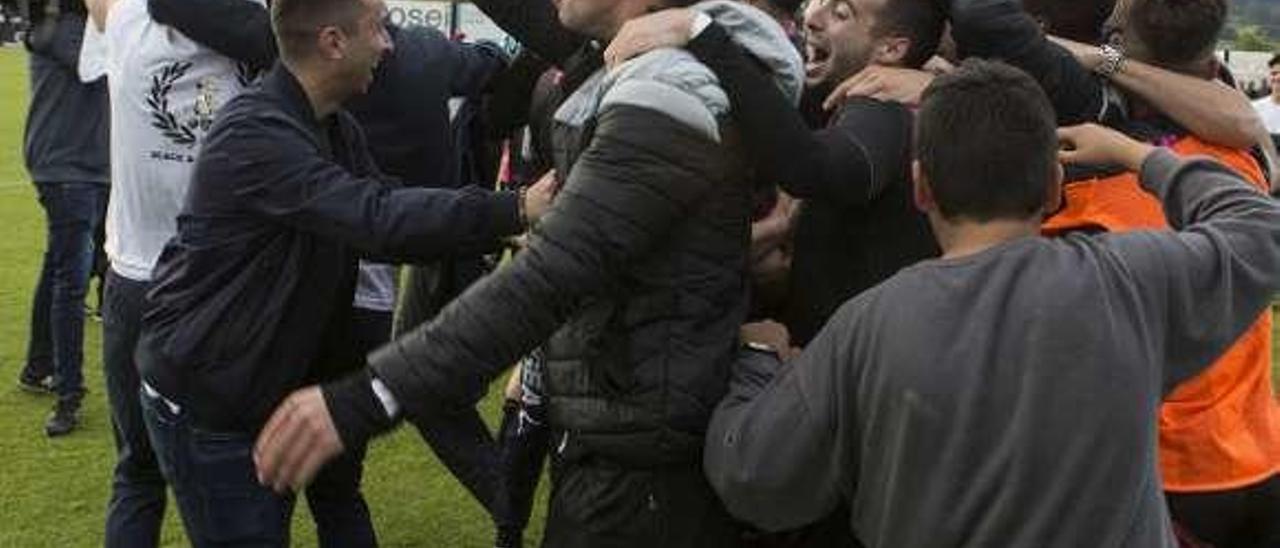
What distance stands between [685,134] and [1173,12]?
4.29 ft

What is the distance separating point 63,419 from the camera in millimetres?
5992

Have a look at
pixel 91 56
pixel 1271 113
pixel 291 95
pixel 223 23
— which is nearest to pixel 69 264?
pixel 91 56

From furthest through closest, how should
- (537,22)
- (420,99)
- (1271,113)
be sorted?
(1271,113), (420,99), (537,22)

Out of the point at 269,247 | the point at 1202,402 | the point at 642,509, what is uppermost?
the point at 269,247

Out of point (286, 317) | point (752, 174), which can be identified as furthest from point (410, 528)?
point (752, 174)

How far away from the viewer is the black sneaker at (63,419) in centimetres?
596

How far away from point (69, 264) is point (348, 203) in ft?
12.2

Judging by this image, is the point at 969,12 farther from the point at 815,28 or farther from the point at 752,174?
the point at 752,174

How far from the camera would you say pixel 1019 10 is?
8.71ft

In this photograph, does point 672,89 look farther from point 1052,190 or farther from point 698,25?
point 1052,190

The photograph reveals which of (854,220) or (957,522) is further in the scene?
(854,220)

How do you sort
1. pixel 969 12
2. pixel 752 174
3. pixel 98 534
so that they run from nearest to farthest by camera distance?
pixel 752 174 < pixel 969 12 < pixel 98 534

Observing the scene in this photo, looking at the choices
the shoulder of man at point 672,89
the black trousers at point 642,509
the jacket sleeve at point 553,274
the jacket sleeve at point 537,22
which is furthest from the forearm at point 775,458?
the jacket sleeve at point 537,22

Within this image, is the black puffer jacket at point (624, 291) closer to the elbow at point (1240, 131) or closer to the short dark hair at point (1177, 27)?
the short dark hair at point (1177, 27)
